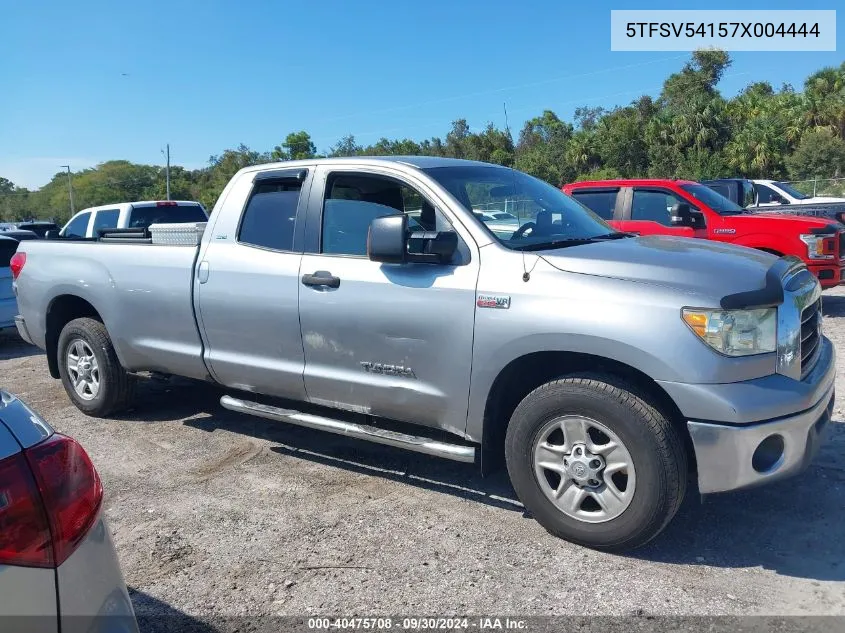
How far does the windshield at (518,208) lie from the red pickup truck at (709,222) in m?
5.03

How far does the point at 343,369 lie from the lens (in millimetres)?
4301

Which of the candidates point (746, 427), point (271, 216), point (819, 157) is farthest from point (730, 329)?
point (819, 157)

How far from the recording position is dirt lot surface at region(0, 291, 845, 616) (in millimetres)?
3195

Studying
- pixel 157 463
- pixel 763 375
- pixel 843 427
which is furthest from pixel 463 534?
pixel 843 427

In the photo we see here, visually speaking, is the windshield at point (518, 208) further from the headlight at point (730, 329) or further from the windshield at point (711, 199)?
the windshield at point (711, 199)

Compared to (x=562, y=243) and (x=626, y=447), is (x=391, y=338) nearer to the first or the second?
(x=562, y=243)

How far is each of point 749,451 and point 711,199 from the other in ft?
25.2

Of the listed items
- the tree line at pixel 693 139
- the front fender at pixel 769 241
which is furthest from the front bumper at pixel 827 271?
the tree line at pixel 693 139

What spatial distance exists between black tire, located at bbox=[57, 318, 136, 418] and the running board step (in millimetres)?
1339

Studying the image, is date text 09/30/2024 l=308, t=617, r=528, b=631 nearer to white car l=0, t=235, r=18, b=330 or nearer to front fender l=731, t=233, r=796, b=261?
front fender l=731, t=233, r=796, b=261

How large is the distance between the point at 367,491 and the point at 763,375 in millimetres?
2301

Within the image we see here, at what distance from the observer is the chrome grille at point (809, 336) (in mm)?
3588

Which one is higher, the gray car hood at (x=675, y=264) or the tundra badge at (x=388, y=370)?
the gray car hood at (x=675, y=264)

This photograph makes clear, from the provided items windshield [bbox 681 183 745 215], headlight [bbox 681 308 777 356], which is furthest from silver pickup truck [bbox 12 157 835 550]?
windshield [bbox 681 183 745 215]
